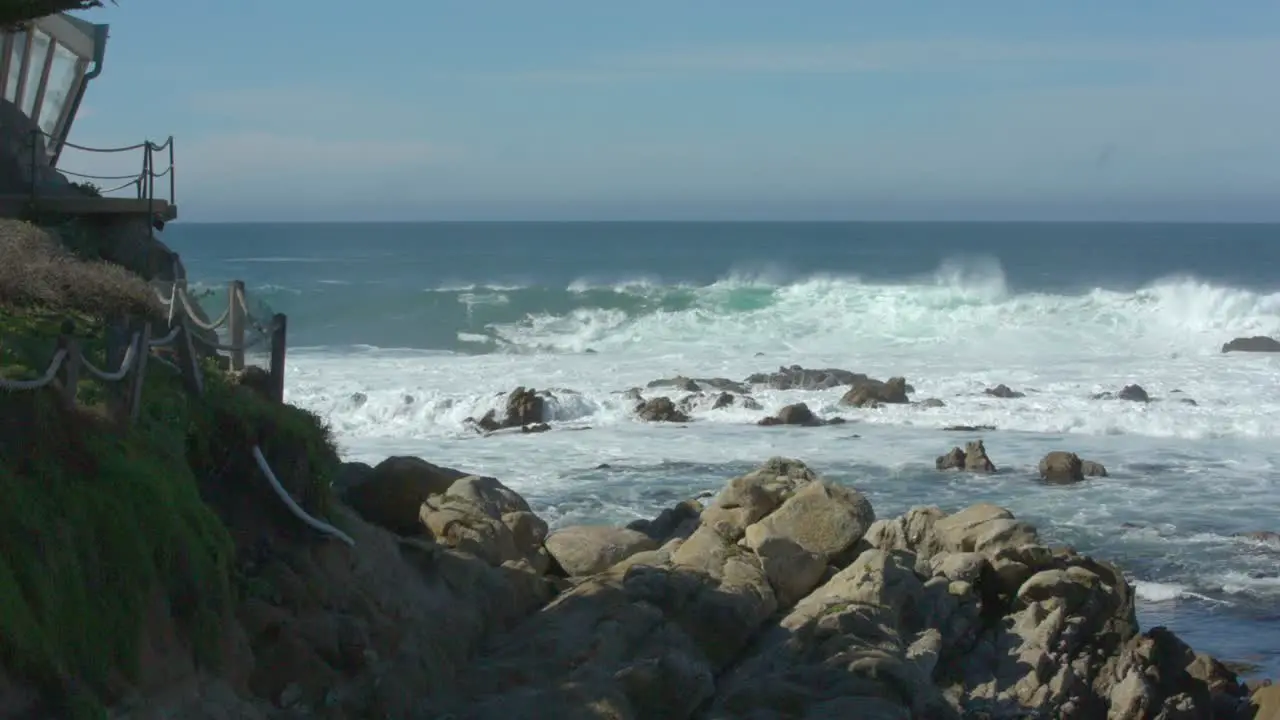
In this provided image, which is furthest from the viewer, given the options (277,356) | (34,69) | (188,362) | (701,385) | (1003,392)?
(701,385)

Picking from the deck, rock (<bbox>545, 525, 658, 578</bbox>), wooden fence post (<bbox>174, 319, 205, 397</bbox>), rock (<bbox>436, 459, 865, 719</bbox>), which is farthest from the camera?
the deck

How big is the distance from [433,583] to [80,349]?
343 centimetres

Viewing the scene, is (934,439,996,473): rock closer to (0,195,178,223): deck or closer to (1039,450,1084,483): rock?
(1039,450,1084,483): rock

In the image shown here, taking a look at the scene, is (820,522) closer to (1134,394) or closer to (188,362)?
(188,362)

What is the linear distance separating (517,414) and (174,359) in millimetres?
16015

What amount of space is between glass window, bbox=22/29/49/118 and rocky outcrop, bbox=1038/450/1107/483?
48.1 ft

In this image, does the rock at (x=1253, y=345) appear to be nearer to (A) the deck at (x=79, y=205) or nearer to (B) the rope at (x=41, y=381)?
(A) the deck at (x=79, y=205)

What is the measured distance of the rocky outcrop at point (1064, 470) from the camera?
21.3 m

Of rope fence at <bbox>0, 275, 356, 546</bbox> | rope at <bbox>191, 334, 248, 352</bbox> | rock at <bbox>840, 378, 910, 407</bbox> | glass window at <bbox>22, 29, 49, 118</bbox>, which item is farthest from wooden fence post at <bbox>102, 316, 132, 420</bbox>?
rock at <bbox>840, 378, 910, 407</bbox>

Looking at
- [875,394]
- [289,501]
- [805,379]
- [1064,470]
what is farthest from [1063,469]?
[289,501]

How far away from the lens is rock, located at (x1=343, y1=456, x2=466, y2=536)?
1318 centimetres

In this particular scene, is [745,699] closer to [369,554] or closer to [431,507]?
[369,554]

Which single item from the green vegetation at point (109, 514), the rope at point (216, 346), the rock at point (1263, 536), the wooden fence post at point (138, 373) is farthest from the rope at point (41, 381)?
the rock at point (1263, 536)

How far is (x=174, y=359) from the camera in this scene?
11.1 m
